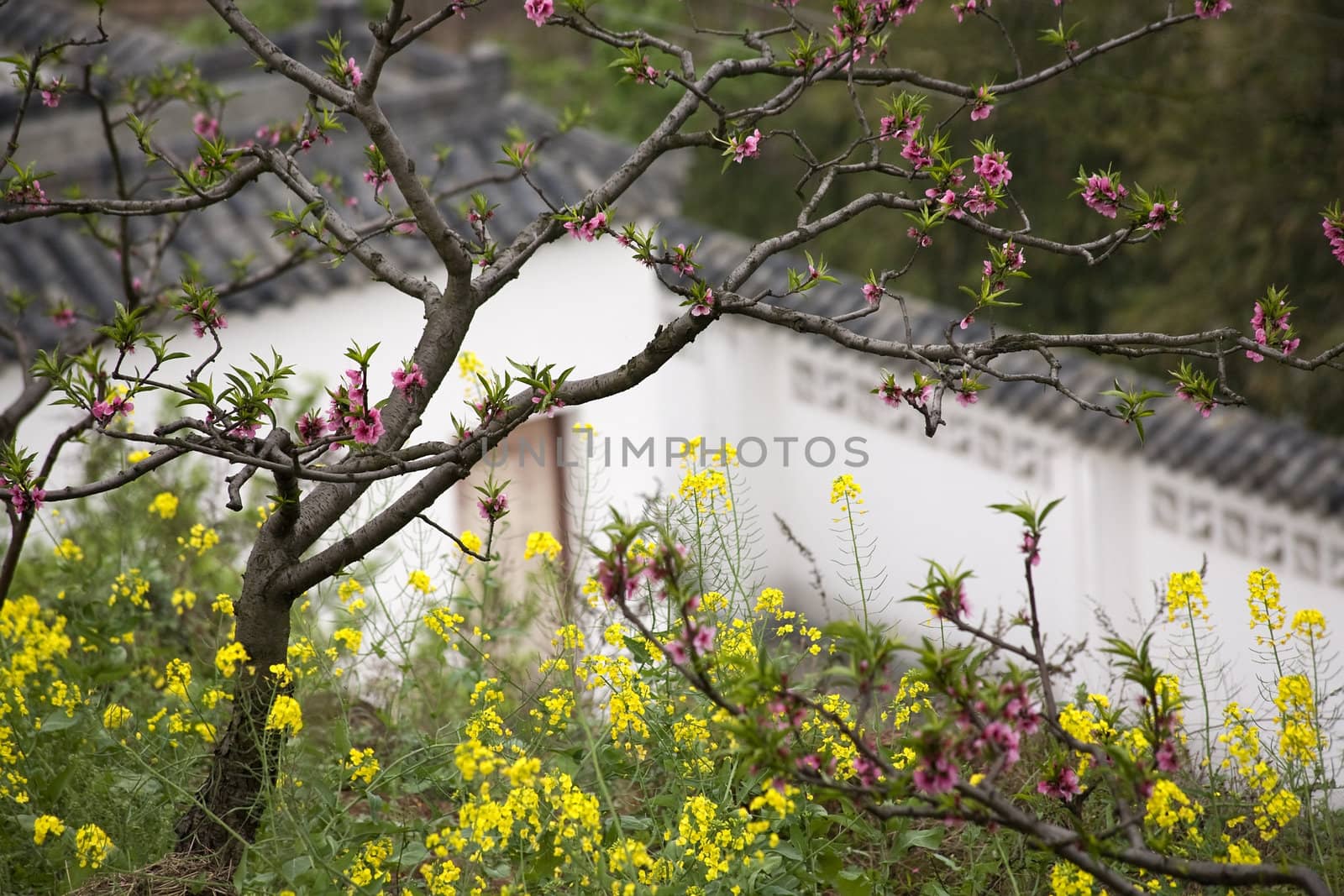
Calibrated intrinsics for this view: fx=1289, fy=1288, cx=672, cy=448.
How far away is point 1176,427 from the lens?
286 inches

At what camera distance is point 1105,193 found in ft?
8.09

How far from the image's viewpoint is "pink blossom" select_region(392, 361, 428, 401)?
2391 millimetres

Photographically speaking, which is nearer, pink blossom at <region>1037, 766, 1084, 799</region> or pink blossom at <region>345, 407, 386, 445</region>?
pink blossom at <region>1037, 766, 1084, 799</region>

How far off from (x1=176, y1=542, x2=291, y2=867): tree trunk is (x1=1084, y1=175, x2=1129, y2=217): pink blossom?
1.69m

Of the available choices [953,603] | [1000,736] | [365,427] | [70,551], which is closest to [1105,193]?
[953,603]

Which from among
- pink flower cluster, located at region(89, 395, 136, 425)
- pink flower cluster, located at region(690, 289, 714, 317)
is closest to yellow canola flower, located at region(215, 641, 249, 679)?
pink flower cluster, located at region(89, 395, 136, 425)

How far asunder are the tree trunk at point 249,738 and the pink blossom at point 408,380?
0.38 m

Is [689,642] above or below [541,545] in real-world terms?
below

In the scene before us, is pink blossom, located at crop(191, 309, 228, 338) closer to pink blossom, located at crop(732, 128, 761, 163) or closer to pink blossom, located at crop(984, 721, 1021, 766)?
pink blossom, located at crop(732, 128, 761, 163)

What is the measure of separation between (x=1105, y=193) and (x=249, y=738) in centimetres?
193

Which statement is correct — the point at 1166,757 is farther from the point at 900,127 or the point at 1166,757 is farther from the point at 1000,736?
the point at 900,127

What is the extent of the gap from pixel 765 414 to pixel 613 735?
7211 millimetres

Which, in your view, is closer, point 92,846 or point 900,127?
point 92,846

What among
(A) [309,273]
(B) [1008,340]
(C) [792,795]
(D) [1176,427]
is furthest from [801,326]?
(D) [1176,427]
